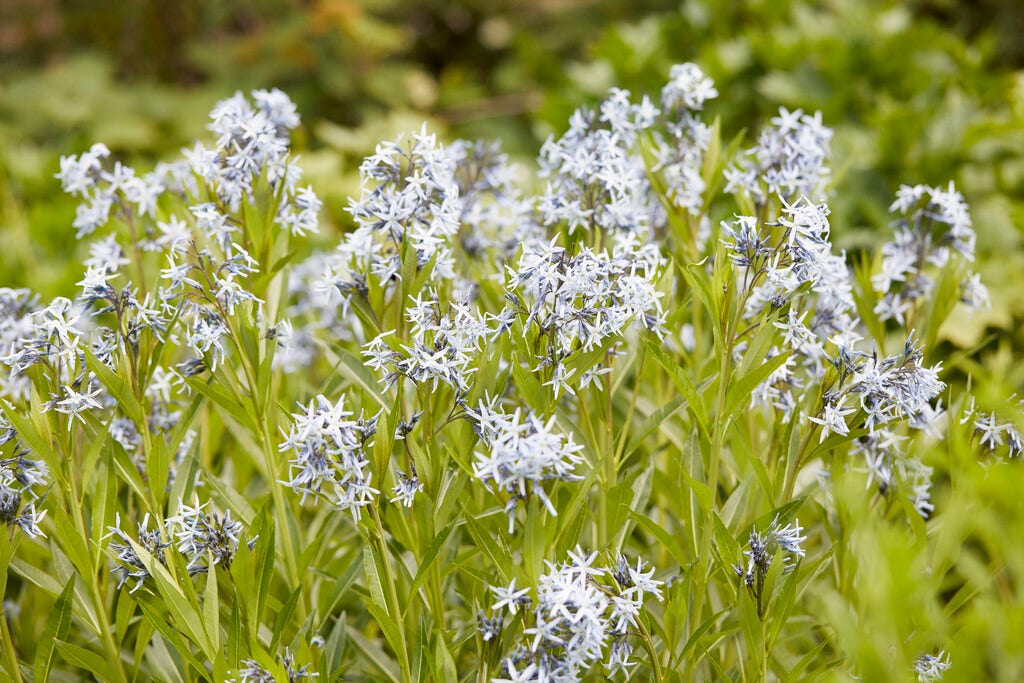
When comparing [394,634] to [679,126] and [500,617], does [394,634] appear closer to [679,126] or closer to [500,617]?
[500,617]

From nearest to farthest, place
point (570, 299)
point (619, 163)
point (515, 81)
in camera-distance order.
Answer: point (570, 299)
point (619, 163)
point (515, 81)

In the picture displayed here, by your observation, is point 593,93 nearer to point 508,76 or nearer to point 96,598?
point 508,76

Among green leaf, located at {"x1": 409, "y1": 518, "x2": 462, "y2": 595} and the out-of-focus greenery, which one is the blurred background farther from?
green leaf, located at {"x1": 409, "y1": 518, "x2": 462, "y2": 595}

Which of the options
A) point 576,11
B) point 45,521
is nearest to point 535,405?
point 45,521

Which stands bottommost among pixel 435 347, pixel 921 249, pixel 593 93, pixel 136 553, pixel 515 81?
pixel 136 553

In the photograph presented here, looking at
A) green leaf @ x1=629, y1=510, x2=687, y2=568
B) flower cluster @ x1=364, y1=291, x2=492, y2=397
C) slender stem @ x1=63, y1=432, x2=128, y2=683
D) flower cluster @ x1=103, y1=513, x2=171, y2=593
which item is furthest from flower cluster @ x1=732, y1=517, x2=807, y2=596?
slender stem @ x1=63, y1=432, x2=128, y2=683

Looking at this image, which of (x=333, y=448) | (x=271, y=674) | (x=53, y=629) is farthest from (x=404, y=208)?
(x=53, y=629)

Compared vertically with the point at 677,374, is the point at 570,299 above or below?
above

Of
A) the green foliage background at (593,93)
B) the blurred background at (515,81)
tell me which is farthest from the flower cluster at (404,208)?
the blurred background at (515,81)
